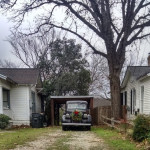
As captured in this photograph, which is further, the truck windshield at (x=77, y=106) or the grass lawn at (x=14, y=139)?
the truck windshield at (x=77, y=106)

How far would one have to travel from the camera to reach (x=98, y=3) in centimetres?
2131

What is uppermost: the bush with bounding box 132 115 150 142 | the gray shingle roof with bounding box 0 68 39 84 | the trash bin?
the gray shingle roof with bounding box 0 68 39 84

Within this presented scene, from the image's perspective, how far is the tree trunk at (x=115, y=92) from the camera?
23422 millimetres

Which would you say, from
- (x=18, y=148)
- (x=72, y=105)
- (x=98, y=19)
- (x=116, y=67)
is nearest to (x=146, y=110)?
(x=116, y=67)

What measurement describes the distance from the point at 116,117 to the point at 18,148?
1385 centimetres

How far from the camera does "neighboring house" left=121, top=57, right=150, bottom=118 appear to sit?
2294 centimetres

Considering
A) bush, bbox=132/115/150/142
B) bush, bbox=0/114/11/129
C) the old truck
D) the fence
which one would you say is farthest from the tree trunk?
bush, bbox=132/115/150/142

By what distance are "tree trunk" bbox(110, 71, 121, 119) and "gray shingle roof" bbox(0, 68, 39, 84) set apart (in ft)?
26.0

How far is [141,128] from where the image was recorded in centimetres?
1224

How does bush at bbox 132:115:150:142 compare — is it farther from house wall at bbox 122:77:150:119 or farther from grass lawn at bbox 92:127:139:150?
house wall at bbox 122:77:150:119

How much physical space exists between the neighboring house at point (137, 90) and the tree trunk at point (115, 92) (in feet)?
5.76

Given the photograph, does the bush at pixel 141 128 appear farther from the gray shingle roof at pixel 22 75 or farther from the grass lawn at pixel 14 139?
the gray shingle roof at pixel 22 75

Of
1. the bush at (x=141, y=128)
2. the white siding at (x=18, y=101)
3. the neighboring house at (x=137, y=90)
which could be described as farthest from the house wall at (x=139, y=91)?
the bush at (x=141, y=128)

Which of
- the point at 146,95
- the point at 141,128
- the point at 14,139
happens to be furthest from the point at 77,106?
the point at 141,128
